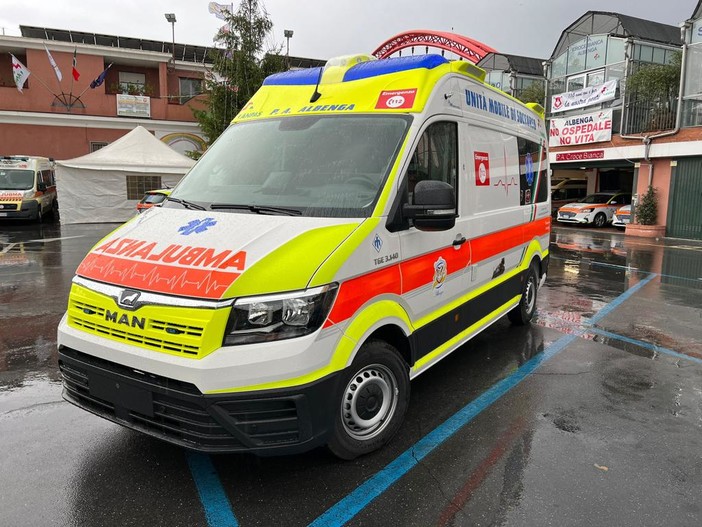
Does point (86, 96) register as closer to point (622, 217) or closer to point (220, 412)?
point (622, 217)

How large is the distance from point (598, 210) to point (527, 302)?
19.1 meters

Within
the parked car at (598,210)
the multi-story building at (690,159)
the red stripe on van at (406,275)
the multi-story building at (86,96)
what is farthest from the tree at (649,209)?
the multi-story building at (86,96)

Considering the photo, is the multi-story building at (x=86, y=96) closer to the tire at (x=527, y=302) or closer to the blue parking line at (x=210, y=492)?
the tire at (x=527, y=302)

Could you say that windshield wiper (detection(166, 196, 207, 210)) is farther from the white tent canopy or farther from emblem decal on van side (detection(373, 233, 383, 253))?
the white tent canopy

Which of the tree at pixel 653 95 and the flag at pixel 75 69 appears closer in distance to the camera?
the tree at pixel 653 95

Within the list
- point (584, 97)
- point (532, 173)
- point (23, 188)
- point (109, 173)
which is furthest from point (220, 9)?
point (532, 173)

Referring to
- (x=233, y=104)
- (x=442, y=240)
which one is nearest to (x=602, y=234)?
(x=233, y=104)

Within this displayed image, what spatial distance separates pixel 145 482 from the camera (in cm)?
312

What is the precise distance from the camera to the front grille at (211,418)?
8.80ft

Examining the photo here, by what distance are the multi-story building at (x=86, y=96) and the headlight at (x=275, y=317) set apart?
26911 mm

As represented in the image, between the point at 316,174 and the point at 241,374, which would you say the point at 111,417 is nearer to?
the point at 241,374

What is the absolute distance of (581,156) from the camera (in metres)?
23.6

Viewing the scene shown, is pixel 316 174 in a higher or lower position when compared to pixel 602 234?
higher

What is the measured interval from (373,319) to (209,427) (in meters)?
1.09
